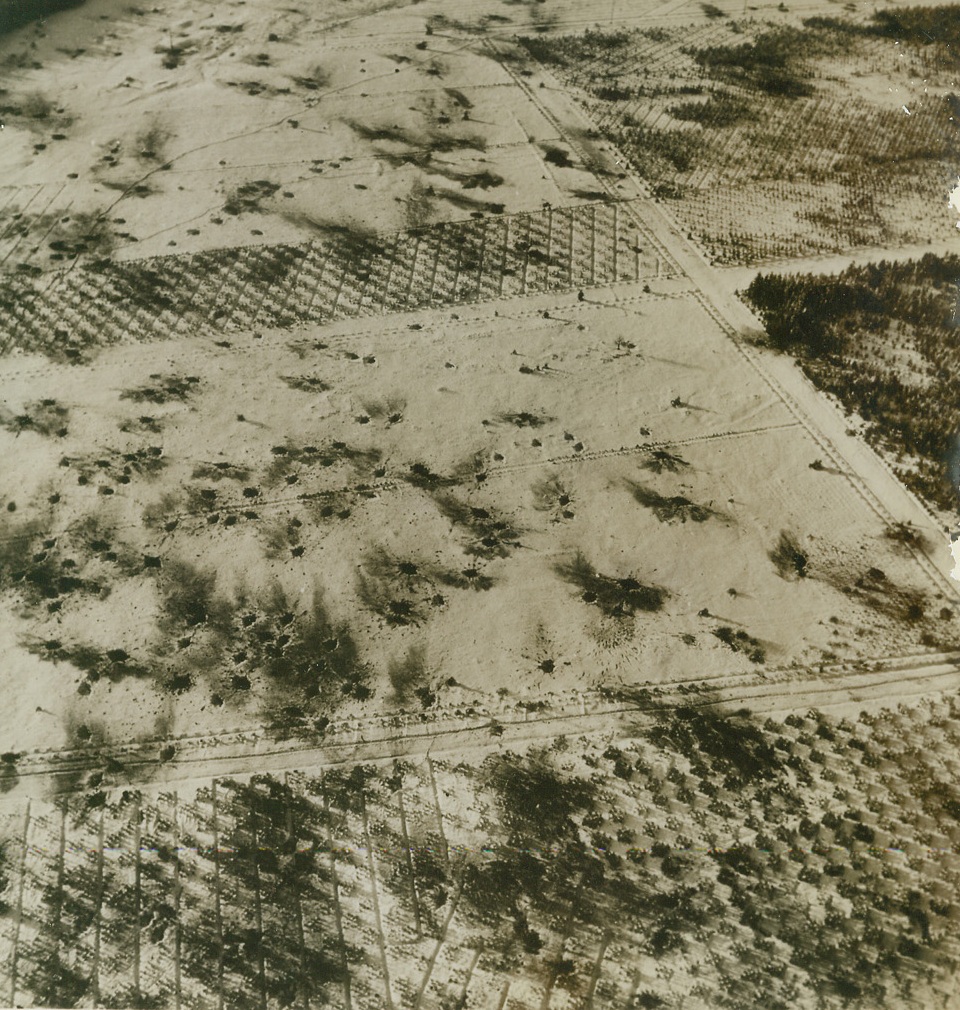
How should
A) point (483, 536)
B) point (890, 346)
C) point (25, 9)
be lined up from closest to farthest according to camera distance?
point (483, 536) → point (890, 346) → point (25, 9)

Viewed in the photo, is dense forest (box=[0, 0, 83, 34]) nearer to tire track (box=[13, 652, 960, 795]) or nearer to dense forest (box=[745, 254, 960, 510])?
dense forest (box=[745, 254, 960, 510])

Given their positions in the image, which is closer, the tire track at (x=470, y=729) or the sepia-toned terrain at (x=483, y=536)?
the sepia-toned terrain at (x=483, y=536)

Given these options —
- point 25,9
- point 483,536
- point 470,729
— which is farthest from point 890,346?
point 25,9

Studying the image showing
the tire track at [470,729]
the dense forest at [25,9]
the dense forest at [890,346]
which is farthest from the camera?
the dense forest at [25,9]

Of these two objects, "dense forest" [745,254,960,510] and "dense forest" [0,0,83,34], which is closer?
"dense forest" [745,254,960,510]

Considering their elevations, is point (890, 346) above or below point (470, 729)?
above

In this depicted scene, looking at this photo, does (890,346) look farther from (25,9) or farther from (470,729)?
(25,9)

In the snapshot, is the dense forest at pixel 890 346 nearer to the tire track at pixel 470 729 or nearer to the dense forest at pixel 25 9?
the tire track at pixel 470 729

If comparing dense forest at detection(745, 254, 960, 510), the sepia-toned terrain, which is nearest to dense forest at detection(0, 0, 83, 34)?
the sepia-toned terrain

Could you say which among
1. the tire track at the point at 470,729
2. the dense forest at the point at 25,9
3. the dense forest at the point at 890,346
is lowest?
the tire track at the point at 470,729

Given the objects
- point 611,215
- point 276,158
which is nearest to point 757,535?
point 611,215

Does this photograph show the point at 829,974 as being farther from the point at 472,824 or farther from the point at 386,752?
the point at 386,752

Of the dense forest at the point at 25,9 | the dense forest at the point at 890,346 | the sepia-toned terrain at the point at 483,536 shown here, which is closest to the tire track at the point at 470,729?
the sepia-toned terrain at the point at 483,536

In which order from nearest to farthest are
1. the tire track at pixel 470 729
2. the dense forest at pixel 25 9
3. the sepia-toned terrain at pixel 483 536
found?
the sepia-toned terrain at pixel 483 536
the tire track at pixel 470 729
the dense forest at pixel 25 9
